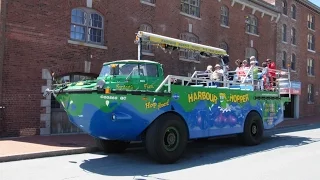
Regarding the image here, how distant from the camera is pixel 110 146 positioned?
1068cm

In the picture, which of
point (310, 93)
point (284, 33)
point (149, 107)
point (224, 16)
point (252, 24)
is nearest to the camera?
point (149, 107)

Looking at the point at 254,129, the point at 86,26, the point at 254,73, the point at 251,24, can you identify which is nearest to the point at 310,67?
the point at 251,24

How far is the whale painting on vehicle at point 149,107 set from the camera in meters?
8.39

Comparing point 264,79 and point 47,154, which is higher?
point 264,79

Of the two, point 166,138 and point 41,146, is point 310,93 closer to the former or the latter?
point 166,138

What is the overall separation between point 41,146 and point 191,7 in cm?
1331

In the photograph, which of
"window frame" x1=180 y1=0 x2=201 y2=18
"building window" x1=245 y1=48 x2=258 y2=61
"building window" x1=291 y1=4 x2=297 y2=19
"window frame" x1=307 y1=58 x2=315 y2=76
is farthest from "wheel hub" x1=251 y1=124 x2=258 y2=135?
"window frame" x1=307 y1=58 x2=315 y2=76

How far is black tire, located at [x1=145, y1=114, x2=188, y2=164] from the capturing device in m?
8.71

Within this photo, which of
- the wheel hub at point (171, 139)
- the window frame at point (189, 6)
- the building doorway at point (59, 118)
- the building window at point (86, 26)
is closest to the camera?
the wheel hub at point (171, 139)

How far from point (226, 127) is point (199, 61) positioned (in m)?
10.8

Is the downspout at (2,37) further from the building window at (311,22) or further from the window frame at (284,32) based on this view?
the building window at (311,22)

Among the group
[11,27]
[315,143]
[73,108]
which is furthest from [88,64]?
[315,143]

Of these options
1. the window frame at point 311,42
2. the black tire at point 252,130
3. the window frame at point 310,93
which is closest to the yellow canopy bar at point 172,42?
the black tire at point 252,130

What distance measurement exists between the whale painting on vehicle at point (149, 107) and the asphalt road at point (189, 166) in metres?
0.63
